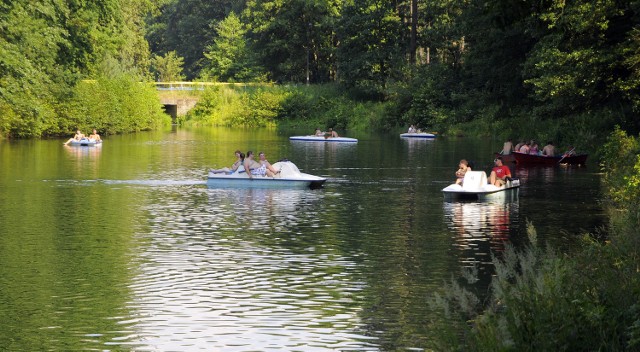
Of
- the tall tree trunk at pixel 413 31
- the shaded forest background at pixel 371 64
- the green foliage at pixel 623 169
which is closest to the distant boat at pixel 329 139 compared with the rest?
the shaded forest background at pixel 371 64

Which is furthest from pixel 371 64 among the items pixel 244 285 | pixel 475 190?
pixel 244 285

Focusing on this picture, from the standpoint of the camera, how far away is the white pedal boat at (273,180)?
3684cm

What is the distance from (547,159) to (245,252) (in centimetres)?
2772

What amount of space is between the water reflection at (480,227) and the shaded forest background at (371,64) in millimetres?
4807

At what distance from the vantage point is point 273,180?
37.1 metres

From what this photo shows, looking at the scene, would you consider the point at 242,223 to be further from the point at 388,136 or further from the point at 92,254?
the point at 388,136

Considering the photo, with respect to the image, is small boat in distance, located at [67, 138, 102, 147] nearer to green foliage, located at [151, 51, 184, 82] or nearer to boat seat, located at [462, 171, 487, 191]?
boat seat, located at [462, 171, 487, 191]

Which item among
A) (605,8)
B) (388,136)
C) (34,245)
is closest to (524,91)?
(388,136)

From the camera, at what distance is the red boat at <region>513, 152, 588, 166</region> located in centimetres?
4597

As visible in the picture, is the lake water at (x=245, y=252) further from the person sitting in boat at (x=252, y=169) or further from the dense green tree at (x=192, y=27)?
the dense green tree at (x=192, y=27)

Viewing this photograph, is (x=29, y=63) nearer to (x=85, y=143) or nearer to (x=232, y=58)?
(x=85, y=143)

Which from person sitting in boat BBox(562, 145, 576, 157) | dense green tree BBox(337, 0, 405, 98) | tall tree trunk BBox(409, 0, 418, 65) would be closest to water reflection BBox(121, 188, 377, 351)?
person sitting in boat BBox(562, 145, 576, 157)

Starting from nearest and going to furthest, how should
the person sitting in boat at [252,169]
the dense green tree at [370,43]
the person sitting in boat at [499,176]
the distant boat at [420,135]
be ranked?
the person sitting in boat at [499,176] < the person sitting in boat at [252,169] < the distant boat at [420,135] < the dense green tree at [370,43]

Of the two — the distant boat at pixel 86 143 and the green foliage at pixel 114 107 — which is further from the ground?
the green foliage at pixel 114 107
